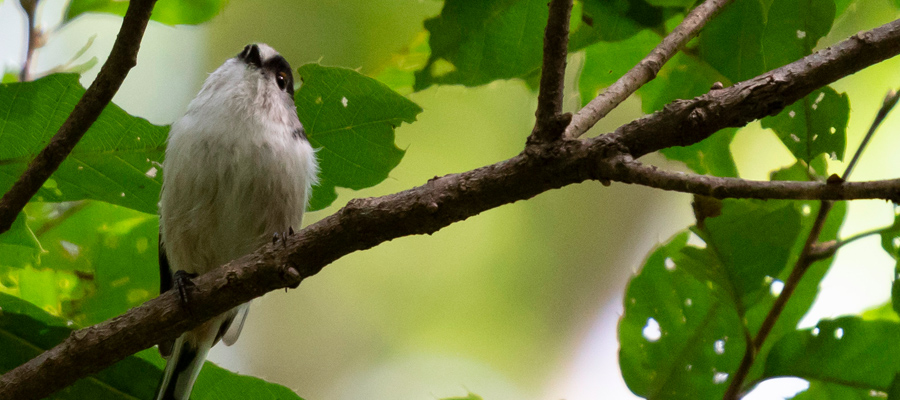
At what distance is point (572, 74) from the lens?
2477mm

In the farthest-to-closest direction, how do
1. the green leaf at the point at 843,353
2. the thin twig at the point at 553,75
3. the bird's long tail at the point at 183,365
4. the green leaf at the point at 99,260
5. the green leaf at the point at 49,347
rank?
the bird's long tail at the point at 183,365 → the green leaf at the point at 99,260 → the green leaf at the point at 49,347 → the green leaf at the point at 843,353 → the thin twig at the point at 553,75

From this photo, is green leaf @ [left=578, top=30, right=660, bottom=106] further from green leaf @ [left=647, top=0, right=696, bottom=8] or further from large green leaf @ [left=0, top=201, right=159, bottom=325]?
large green leaf @ [left=0, top=201, right=159, bottom=325]

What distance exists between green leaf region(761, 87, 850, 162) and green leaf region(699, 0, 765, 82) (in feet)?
0.60

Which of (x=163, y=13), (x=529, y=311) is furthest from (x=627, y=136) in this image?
(x=529, y=311)

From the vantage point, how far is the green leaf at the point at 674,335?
79.3 inches

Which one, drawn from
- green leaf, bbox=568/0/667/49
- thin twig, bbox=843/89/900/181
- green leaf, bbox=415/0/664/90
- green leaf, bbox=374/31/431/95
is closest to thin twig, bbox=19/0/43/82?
green leaf, bbox=374/31/431/95

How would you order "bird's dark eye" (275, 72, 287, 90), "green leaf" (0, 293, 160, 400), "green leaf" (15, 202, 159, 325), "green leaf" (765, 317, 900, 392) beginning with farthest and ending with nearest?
"bird's dark eye" (275, 72, 287, 90) → "green leaf" (15, 202, 159, 325) → "green leaf" (0, 293, 160, 400) → "green leaf" (765, 317, 900, 392)

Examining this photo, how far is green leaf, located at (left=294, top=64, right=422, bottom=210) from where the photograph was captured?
2.04 meters

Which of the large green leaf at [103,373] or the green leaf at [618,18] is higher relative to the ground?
the green leaf at [618,18]

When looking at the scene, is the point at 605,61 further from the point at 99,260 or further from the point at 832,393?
the point at 99,260

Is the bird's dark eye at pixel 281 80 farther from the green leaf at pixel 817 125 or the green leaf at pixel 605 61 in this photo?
the green leaf at pixel 817 125

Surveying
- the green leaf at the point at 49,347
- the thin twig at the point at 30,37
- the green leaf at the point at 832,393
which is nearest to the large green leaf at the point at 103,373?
the green leaf at the point at 49,347

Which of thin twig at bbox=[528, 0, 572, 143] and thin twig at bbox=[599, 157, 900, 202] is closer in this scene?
thin twig at bbox=[599, 157, 900, 202]

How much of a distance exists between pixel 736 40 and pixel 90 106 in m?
1.58
